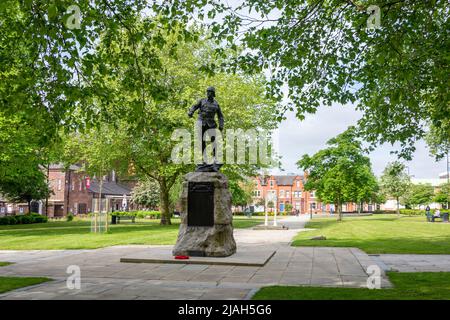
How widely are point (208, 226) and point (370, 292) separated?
6201mm

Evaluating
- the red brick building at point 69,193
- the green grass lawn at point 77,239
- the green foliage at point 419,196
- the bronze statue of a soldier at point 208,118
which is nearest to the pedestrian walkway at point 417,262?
the bronze statue of a soldier at point 208,118

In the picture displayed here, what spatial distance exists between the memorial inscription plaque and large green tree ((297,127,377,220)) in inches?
1369

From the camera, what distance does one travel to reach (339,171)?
46.6 m

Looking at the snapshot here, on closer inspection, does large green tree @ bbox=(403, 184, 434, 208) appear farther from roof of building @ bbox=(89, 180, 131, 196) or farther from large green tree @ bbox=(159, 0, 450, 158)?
large green tree @ bbox=(159, 0, 450, 158)

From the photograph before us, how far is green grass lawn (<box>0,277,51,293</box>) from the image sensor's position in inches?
329

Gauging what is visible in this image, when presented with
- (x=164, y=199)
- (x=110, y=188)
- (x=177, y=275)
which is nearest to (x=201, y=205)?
(x=177, y=275)

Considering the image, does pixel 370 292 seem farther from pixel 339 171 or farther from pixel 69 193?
pixel 69 193

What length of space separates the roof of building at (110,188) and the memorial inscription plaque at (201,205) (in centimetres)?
5990

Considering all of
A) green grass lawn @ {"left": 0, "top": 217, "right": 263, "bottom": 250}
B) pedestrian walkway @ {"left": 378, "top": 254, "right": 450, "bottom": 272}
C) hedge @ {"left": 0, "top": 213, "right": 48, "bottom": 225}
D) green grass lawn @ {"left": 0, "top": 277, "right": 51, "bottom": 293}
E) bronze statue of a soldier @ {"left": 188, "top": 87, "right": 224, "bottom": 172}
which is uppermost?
bronze statue of a soldier @ {"left": 188, "top": 87, "right": 224, "bottom": 172}

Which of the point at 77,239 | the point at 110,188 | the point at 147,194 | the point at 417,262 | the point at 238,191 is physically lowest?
the point at 77,239

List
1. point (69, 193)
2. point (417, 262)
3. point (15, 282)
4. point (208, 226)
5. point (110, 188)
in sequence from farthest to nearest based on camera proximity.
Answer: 1. point (110, 188)
2. point (69, 193)
3. point (208, 226)
4. point (417, 262)
5. point (15, 282)

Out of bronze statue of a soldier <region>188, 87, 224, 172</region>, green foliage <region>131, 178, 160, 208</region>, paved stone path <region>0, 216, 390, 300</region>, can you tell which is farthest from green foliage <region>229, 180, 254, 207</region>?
paved stone path <region>0, 216, 390, 300</region>

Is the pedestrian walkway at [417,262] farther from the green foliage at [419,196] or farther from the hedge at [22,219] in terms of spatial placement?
the green foliage at [419,196]

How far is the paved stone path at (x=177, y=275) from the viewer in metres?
7.78
